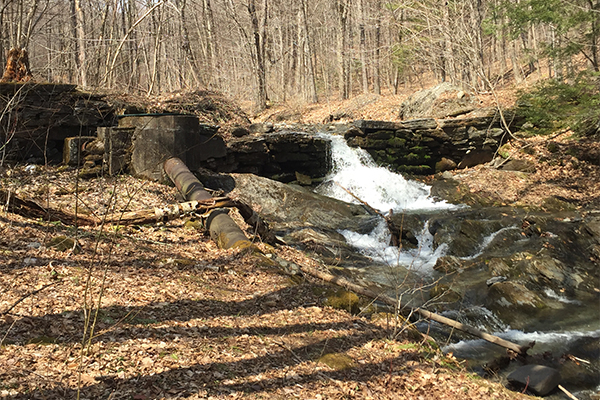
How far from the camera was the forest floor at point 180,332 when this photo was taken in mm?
3266

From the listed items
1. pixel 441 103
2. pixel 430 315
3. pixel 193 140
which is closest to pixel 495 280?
pixel 430 315

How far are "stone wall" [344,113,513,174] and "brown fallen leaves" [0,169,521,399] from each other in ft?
35.8

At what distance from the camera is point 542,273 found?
8.36m

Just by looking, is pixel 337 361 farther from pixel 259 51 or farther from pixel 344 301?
pixel 259 51

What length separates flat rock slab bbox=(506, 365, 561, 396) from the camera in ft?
16.8

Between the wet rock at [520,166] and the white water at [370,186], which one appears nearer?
the white water at [370,186]

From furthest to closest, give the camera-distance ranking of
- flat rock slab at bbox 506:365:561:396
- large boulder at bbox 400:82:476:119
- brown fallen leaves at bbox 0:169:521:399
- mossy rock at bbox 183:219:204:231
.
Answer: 1. large boulder at bbox 400:82:476:119
2. mossy rock at bbox 183:219:204:231
3. flat rock slab at bbox 506:365:561:396
4. brown fallen leaves at bbox 0:169:521:399

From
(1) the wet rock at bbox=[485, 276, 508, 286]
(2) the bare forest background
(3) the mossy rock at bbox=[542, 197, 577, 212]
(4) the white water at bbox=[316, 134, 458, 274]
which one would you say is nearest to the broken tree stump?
(2) the bare forest background

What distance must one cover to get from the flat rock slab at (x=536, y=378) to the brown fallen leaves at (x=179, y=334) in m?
0.74

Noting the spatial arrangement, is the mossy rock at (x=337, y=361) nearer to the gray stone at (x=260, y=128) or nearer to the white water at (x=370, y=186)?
the white water at (x=370, y=186)

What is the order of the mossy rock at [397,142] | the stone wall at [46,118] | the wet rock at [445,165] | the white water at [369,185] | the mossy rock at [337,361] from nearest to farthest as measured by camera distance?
the mossy rock at [337,361], the stone wall at [46,118], the white water at [369,185], the mossy rock at [397,142], the wet rock at [445,165]

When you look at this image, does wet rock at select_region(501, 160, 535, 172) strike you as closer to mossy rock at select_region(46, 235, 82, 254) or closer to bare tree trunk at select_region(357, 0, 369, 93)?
bare tree trunk at select_region(357, 0, 369, 93)

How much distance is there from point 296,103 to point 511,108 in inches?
498

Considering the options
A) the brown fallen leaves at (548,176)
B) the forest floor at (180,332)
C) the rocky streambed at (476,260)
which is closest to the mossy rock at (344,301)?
the forest floor at (180,332)
